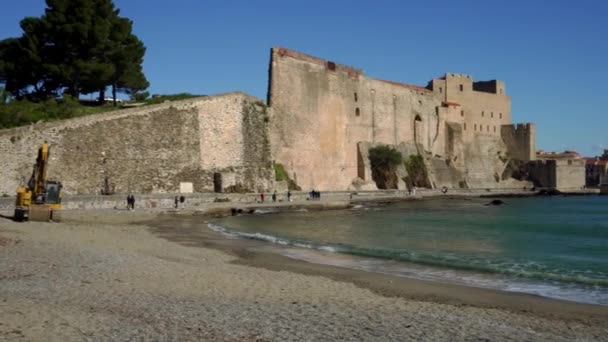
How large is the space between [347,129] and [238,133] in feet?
48.8

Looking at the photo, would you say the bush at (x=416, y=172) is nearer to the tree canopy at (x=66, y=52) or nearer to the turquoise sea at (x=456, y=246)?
the turquoise sea at (x=456, y=246)

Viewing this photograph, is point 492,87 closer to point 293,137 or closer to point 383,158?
point 383,158

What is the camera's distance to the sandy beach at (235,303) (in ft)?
20.1

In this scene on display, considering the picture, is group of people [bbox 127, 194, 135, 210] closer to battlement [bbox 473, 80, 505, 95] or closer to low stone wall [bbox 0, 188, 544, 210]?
low stone wall [bbox 0, 188, 544, 210]

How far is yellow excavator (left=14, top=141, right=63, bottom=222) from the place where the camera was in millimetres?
16922

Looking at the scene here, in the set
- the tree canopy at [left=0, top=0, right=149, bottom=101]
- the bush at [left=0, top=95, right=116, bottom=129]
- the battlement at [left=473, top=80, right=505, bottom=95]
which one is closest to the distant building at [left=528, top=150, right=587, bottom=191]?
the battlement at [left=473, top=80, right=505, bottom=95]

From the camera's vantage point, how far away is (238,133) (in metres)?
31.3

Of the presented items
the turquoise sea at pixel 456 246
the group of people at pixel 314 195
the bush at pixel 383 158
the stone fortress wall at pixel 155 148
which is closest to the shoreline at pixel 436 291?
the turquoise sea at pixel 456 246

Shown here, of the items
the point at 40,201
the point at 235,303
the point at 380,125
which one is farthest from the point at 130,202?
the point at 380,125

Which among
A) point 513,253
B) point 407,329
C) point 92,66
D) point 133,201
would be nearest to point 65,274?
point 407,329

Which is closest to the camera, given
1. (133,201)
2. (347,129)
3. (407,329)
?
(407,329)

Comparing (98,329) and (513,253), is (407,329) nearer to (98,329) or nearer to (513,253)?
(98,329)

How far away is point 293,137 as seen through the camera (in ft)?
124

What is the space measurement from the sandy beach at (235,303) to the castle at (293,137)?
11.9 metres
